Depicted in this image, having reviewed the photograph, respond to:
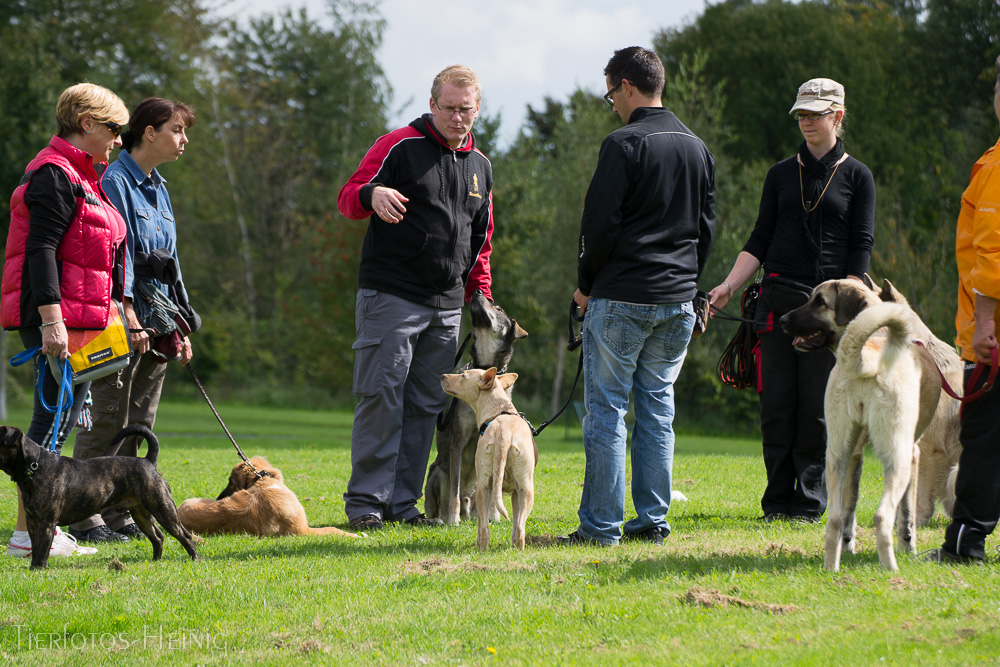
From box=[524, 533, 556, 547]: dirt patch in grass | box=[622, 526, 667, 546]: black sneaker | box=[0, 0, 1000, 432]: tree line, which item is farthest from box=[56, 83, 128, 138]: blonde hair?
box=[0, 0, 1000, 432]: tree line

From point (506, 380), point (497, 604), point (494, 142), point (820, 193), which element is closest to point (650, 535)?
point (506, 380)

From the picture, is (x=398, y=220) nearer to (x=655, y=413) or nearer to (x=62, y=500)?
(x=655, y=413)

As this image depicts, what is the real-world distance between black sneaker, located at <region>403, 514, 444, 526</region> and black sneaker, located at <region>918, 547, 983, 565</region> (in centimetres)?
328

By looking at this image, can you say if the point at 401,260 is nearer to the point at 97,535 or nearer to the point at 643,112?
the point at 643,112

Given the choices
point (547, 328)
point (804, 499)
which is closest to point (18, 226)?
point (804, 499)

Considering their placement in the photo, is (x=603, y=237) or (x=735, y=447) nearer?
(x=603, y=237)

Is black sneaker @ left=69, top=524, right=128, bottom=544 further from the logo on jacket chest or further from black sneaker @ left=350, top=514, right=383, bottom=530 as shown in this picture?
the logo on jacket chest

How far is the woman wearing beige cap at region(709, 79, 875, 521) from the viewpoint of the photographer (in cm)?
642

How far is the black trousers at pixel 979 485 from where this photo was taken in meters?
4.57

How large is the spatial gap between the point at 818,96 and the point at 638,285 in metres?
2.37

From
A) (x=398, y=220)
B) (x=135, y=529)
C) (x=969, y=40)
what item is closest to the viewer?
(x=398, y=220)

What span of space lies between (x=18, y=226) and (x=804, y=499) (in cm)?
553

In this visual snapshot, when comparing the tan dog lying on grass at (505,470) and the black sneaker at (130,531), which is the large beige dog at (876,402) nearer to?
the tan dog lying on grass at (505,470)

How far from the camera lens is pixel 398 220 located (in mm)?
5918
